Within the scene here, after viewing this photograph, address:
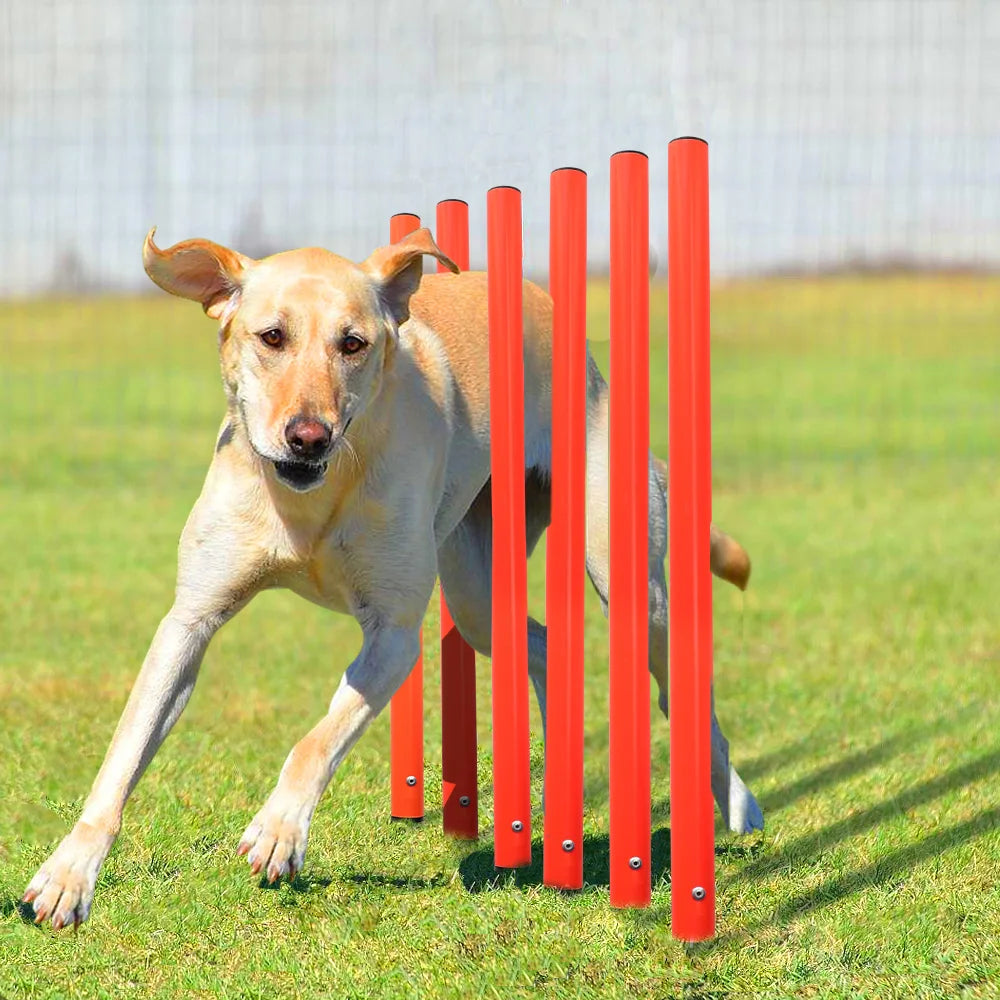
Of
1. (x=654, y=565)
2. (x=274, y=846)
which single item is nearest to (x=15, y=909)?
(x=274, y=846)

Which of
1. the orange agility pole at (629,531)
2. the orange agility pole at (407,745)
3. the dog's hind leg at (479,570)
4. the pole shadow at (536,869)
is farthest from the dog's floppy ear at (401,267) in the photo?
the pole shadow at (536,869)

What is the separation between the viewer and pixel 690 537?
12.2 feet

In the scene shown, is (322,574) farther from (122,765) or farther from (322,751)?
(122,765)

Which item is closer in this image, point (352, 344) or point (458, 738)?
point (352, 344)

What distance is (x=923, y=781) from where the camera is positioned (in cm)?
574

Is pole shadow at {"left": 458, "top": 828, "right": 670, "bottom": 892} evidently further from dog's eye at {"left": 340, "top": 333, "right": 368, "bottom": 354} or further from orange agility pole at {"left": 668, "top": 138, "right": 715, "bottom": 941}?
dog's eye at {"left": 340, "top": 333, "right": 368, "bottom": 354}

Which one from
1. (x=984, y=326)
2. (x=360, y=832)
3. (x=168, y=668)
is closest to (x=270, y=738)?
(x=360, y=832)

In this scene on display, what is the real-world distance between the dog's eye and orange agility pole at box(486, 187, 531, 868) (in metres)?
0.43

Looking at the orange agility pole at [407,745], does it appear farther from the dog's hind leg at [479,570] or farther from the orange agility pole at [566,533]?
the orange agility pole at [566,533]

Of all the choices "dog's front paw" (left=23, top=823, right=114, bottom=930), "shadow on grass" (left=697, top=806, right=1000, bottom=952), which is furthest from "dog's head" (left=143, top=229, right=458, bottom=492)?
"shadow on grass" (left=697, top=806, right=1000, bottom=952)

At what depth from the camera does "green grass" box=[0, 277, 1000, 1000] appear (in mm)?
3873

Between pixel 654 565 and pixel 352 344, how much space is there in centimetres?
150

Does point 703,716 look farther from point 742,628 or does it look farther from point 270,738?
point 742,628

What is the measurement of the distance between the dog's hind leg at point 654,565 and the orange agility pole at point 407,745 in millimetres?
727
